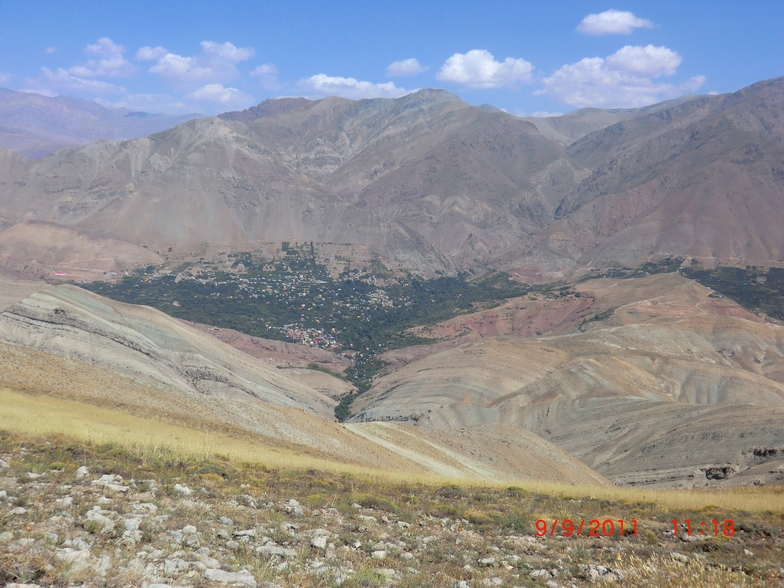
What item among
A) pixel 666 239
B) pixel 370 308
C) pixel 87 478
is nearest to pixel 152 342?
pixel 87 478

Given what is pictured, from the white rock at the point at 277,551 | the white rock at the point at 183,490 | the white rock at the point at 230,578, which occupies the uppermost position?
the white rock at the point at 230,578

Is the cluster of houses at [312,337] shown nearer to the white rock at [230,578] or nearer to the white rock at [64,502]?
the white rock at [64,502]

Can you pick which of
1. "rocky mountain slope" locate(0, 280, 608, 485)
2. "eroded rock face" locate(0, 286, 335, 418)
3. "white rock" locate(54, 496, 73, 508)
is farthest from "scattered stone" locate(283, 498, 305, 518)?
"eroded rock face" locate(0, 286, 335, 418)

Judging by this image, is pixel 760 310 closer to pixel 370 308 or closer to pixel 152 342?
pixel 370 308

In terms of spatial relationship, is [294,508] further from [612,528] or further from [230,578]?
[612,528]

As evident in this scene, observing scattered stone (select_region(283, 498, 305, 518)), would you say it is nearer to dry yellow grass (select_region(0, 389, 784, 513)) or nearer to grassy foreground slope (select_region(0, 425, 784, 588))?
grassy foreground slope (select_region(0, 425, 784, 588))
